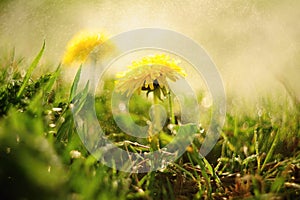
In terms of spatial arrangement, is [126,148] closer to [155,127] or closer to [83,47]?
[155,127]

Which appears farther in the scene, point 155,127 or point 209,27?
point 209,27

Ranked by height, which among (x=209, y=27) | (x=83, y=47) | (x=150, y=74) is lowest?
(x=150, y=74)

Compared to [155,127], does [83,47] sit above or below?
above

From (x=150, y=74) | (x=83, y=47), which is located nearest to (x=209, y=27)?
(x=83, y=47)

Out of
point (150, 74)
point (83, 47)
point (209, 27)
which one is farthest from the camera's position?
point (209, 27)

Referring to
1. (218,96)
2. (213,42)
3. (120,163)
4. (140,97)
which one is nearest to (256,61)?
(213,42)

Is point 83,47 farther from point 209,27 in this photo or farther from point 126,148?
point 209,27

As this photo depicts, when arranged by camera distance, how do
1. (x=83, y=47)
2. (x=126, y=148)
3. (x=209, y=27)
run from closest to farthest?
(x=126, y=148) → (x=83, y=47) → (x=209, y=27)

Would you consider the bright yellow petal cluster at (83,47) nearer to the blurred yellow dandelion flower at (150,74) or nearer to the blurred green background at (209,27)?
the blurred yellow dandelion flower at (150,74)
